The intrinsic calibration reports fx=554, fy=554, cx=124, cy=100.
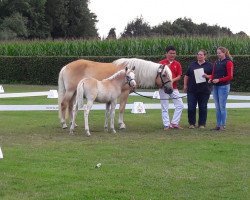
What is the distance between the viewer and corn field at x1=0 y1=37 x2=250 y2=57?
32531 millimetres

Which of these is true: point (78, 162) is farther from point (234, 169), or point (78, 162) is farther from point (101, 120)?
point (101, 120)

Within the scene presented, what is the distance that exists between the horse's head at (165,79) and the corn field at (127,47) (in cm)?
1943

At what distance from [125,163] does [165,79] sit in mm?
4718

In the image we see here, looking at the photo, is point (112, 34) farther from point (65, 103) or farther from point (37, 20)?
point (65, 103)

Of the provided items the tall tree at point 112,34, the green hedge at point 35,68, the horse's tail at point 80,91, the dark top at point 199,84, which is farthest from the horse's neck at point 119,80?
the tall tree at point 112,34

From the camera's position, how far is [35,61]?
109 ft

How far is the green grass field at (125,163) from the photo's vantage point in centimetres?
698

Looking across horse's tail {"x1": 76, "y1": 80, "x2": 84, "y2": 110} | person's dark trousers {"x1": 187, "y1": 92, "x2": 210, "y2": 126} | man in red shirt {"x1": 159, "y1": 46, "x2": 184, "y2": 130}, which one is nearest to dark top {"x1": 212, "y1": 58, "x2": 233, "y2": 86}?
person's dark trousers {"x1": 187, "y1": 92, "x2": 210, "y2": 126}

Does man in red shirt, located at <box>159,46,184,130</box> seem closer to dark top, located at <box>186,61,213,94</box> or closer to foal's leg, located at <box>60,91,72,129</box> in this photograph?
dark top, located at <box>186,61,213,94</box>

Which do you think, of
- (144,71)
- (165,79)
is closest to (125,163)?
(165,79)

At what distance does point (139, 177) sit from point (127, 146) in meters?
2.80

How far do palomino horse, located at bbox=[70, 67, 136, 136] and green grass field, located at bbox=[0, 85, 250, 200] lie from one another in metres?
0.53

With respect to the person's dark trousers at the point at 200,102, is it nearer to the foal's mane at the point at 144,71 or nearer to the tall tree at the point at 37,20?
the foal's mane at the point at 144,71

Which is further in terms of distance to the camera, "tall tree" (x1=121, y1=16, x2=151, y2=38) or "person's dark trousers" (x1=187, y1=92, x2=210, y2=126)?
"tall tree" (x1=121, y1=16, x2=151, y2=38)
